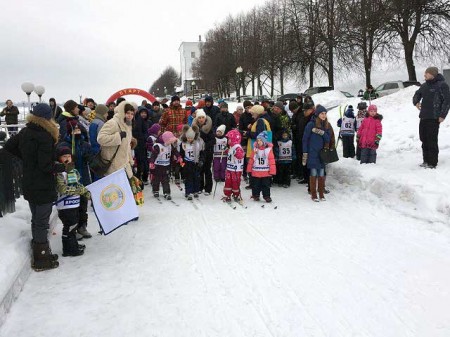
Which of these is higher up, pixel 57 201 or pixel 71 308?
pixel 57 201

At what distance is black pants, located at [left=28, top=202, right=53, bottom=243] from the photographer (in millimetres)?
4645

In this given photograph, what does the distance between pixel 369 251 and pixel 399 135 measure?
722 centimetres

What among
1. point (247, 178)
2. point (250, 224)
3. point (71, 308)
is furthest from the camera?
point (247, 178)

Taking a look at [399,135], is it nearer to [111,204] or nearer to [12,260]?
[111,204]

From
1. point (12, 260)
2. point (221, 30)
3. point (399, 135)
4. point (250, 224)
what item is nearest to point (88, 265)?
point (12, 260)

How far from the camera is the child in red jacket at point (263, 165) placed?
26.0 ft

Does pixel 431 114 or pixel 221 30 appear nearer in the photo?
pixel 431 114

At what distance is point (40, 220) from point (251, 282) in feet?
8.75

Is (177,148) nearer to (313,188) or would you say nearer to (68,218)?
(313,188)

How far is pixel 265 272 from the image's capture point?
15.0 feet

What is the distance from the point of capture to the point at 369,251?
5219 millimetres

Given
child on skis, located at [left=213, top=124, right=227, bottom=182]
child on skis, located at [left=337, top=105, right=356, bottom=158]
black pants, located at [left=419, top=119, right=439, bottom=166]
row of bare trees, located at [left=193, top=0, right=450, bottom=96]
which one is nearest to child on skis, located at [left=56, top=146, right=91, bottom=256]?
child on skis, located at [left=213, top=124, right=227, bottom=182]

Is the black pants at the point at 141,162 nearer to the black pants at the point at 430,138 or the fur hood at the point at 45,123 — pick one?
the fur hood at the point at 45,123

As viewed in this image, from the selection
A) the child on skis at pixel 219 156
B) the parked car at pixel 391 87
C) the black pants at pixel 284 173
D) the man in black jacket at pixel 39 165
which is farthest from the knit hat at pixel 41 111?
the parked car at pixel 391 87
